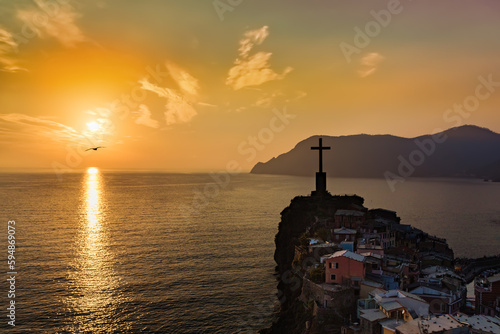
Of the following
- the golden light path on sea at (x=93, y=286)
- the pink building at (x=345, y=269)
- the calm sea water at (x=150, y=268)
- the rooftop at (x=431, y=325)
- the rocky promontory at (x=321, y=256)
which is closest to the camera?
the rooftop at (x=431, y=325)

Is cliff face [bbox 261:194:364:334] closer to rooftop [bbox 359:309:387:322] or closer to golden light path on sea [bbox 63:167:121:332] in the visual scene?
rooftop [bbox 359:309:387:322]

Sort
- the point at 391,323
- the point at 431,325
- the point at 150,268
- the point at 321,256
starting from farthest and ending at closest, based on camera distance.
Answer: the point at 150,268
the point at 321,256
the point at 391,323
the point at 431,325

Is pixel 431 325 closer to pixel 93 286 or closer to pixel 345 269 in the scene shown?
pixel 345 269

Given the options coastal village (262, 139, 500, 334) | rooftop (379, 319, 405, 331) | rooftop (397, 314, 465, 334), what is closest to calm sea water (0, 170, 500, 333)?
coastal village (262, 139, 500, 334)

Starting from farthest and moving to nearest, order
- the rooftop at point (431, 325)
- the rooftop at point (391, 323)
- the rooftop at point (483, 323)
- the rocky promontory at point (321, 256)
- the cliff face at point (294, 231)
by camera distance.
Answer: the cliff face at point (294, 231) < the rocky promontory at point (321, 256) < the rooftop at point (391, 323) < the rooftop at point (483, 323) < the rooftop at point (431, 325)

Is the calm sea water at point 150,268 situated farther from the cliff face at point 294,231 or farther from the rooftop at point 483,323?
the rooftop at point 483,323

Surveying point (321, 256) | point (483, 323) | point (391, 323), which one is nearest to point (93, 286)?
point (321, 256)

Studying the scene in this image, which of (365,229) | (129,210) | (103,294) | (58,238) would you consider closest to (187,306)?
(103,294)

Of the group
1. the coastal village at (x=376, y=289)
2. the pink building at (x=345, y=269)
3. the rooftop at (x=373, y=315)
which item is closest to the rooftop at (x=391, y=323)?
the coastal village at (x=376, y=289)
